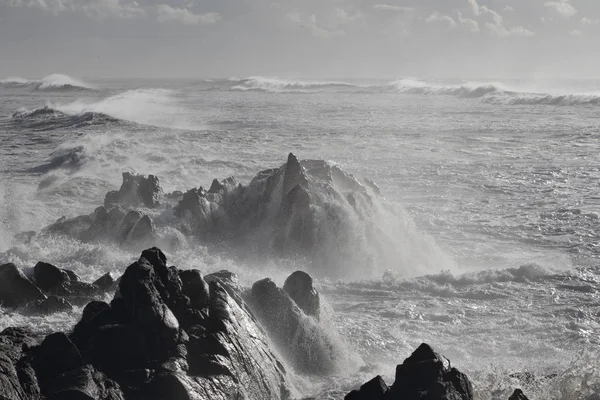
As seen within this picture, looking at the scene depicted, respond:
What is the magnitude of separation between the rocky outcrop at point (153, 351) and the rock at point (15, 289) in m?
3.08

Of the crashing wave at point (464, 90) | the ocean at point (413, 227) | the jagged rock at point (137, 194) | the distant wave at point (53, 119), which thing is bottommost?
the ocean at point (413, 227)

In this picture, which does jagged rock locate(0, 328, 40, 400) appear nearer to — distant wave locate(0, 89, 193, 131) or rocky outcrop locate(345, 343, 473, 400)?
rocky outcrop locate(345, 343, 473, 400)

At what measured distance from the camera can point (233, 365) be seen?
8.05 meters

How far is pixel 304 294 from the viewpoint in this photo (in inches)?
420

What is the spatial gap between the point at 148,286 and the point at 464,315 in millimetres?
6706

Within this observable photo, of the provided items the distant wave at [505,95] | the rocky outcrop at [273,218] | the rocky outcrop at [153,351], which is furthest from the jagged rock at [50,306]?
the distant wave at [505,95]

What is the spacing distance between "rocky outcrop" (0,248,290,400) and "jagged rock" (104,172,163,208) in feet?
33.4

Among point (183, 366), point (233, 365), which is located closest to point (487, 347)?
point (233, 365)

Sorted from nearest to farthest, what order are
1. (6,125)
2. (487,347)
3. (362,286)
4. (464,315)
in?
Answer: 1. (487,347)
2. (464,315)
3. (362,286)
4. (6,125)

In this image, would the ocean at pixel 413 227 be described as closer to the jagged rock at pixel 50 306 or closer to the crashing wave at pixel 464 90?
the jagged rock at pixel 50 306

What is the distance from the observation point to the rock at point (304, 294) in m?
10.6

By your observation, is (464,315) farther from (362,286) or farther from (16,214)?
(16,214)

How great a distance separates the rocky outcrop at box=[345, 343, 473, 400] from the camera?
7.11m

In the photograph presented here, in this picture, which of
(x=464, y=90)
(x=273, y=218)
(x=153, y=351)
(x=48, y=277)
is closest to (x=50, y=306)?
(x=48, y=277)
